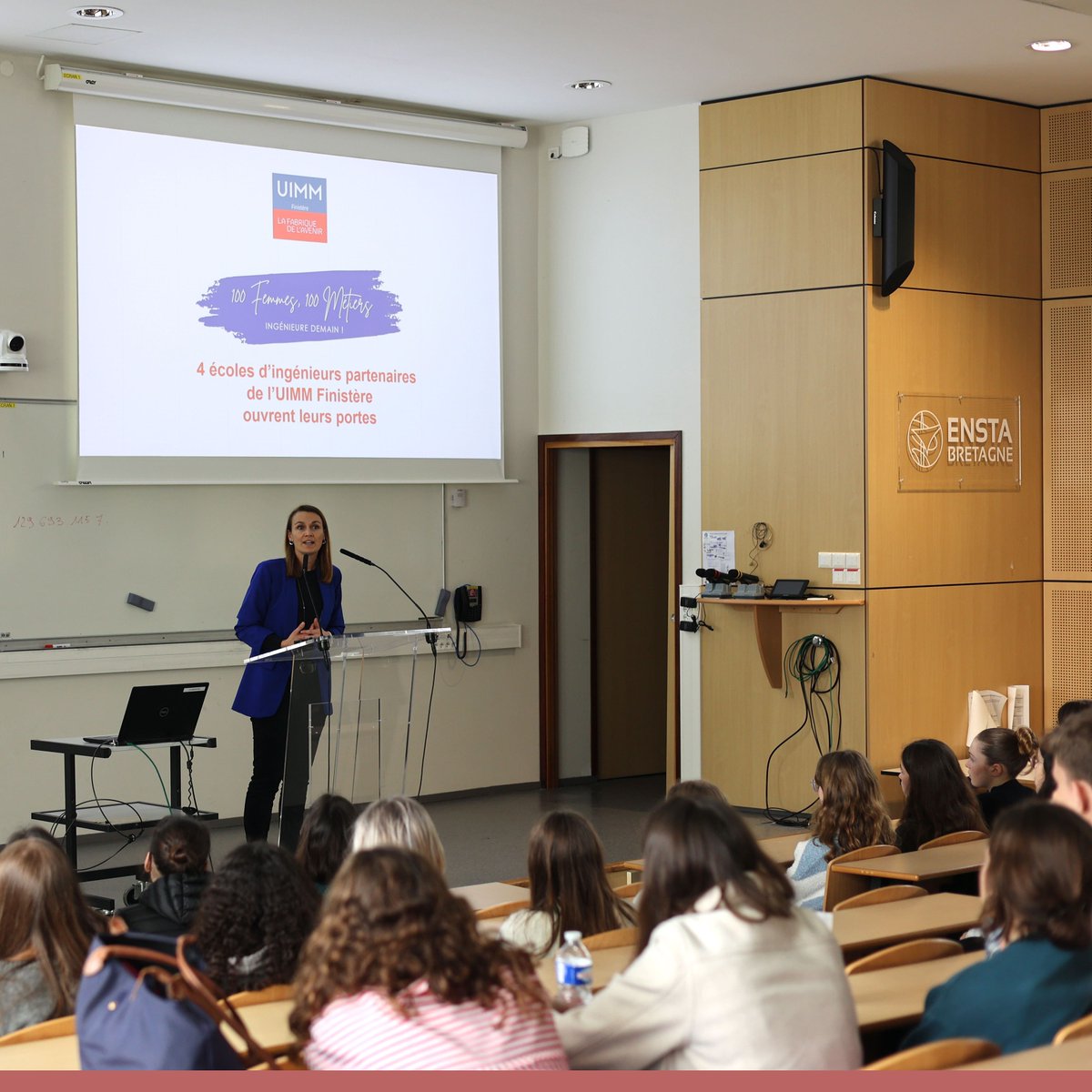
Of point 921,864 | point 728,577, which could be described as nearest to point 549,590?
point 728,577

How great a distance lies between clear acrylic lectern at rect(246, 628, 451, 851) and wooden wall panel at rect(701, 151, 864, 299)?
345 cm

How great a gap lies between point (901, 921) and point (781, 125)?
17.5 ft

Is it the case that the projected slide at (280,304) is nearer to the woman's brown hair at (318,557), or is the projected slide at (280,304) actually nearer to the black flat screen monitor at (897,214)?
the woman's brown hair at (318,557)

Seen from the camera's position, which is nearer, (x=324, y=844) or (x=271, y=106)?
(x=324, y=844)

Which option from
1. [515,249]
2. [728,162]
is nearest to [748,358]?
[728,162]

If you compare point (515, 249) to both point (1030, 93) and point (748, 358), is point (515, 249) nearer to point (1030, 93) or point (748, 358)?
point (748, 358)

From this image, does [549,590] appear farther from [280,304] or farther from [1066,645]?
[1066,645]

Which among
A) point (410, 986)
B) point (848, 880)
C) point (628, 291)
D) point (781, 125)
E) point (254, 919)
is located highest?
point (781, 125)

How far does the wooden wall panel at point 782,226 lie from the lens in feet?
25.9

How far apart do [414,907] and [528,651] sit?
700 cm

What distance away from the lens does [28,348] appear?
24.2 feet

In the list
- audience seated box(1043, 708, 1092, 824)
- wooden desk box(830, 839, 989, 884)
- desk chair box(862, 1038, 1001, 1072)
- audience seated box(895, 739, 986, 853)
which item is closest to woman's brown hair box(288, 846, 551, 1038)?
desk chair box(862, 1038, 1001, 1072)

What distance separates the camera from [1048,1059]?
8.37ft

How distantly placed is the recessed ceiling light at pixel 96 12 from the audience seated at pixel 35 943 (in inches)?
186
